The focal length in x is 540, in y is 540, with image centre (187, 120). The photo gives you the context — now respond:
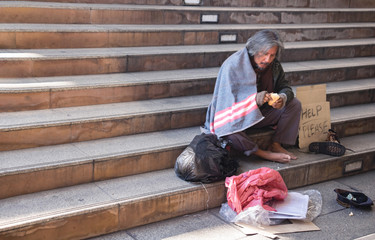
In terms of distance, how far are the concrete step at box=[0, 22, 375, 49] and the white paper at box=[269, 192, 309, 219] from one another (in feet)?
8.10

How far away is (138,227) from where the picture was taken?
4.05m

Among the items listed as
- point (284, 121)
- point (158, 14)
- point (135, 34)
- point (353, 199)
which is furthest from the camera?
point (158, 14)

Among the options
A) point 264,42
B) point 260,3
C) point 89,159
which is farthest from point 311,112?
point 260,3

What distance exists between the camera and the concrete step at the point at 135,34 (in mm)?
5305

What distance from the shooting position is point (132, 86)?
5141mm

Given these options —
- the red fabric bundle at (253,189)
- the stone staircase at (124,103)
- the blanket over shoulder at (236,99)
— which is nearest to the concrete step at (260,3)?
the stone staircase at (124,103)

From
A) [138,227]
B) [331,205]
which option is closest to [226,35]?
[331,205]

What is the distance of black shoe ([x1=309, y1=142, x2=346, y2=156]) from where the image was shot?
17.0ft

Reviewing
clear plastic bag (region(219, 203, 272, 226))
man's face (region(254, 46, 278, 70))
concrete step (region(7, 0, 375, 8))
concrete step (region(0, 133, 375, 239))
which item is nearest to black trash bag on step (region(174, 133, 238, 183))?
concrete step (region(0, 133, 375, 239))

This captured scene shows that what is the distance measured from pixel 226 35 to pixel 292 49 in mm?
860

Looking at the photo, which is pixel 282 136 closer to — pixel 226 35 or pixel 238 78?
pixel 238 78

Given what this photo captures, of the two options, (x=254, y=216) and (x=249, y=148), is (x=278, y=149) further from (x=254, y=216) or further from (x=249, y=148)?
(x=254, y=216)

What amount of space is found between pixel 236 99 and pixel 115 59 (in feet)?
4.60

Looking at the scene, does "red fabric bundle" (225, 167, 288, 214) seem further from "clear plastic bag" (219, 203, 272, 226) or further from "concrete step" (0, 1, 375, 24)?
"concrete step" (0, 1, 375, 24)
